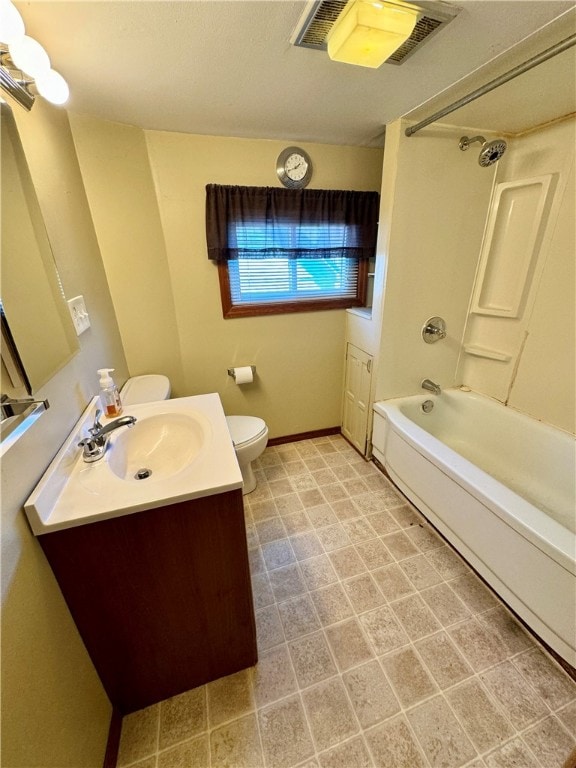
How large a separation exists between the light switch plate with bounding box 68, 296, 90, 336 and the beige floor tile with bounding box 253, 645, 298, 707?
149 centimetres

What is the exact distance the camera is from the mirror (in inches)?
29.0

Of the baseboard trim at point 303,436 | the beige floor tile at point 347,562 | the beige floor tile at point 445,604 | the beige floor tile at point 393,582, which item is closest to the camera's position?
the beige floor tile at point 445,604

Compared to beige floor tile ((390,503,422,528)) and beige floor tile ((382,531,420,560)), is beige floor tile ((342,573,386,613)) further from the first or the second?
beige floor tile ((390,503,422,528))

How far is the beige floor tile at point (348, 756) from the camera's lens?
0.93m

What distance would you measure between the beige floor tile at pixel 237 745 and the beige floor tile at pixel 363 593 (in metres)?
0.57

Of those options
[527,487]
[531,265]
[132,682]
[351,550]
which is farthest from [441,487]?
[132,682]

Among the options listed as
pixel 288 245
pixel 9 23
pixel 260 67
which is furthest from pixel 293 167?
pixel 9 23

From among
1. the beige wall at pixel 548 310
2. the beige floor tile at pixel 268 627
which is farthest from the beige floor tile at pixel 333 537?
the beige wall at pixel 548 310

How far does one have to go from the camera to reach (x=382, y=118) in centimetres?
155

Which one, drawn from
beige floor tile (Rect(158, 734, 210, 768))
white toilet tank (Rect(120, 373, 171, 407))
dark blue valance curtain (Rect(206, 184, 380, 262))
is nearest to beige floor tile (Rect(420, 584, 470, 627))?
beige floor tile (Rect(158, 734, 210, 768))

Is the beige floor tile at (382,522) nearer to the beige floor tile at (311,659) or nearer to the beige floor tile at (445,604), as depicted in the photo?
the beige floor tile at (445,604)

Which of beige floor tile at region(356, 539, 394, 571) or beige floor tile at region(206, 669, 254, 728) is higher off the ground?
beige floor tile at region(356, 539, 394, 571)

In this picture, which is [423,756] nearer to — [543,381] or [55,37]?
[543,381]

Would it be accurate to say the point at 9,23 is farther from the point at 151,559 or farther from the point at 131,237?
the point at 151,559
